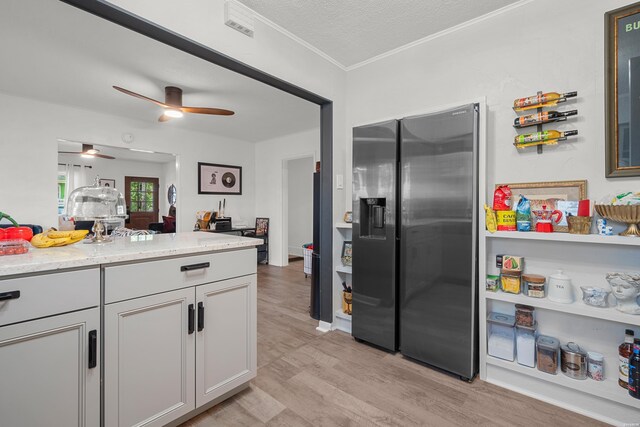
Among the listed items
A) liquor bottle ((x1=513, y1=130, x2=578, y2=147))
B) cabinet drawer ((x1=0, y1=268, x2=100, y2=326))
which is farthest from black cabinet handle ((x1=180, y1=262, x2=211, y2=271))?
liquor bottle ((x1=513, y1=130, x2=578, y2=147))

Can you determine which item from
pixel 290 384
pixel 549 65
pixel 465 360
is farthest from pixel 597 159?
pixel 290 384

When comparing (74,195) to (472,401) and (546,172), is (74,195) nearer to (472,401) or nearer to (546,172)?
(472,401)

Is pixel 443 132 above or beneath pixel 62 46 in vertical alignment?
beneath

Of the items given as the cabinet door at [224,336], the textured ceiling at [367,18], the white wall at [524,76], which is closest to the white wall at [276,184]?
the textured ceiling at [367,18]

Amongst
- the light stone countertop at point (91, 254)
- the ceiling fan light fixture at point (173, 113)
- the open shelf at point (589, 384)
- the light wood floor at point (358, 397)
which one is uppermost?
the ceiling fan light fixture at point (173, 113)

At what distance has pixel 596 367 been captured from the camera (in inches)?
64.7

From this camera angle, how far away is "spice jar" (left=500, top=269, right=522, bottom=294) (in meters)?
1.87

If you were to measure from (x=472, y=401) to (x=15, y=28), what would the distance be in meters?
4.31

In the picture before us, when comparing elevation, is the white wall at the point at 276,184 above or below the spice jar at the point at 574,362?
above

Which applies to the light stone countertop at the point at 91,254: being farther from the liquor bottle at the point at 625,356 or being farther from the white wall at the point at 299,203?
the white wall at the point at 299,203

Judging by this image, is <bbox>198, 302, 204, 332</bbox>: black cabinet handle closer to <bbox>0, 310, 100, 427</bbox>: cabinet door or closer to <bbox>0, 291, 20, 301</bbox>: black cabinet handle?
<bbox>0, 310, 100, 427</bbox>: cabinet door

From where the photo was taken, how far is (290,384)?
1.90 m

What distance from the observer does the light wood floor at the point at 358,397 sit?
158 centimetres

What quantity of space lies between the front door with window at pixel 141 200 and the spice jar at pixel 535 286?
9200 mm
